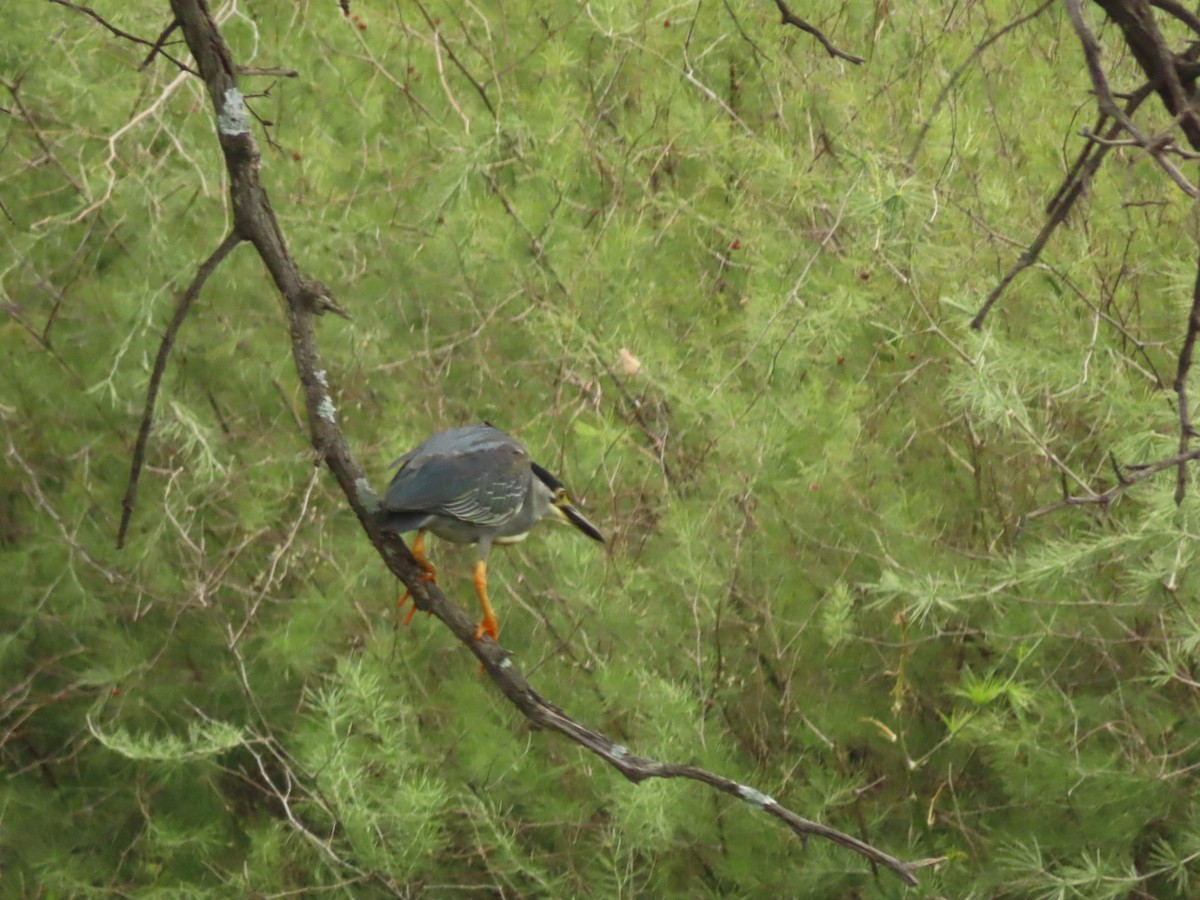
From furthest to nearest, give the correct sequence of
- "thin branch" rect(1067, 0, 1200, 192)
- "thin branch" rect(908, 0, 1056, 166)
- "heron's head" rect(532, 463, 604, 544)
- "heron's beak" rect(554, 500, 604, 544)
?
"heron's beak" rect(554, 500, 604, 544) < "heron's head" rect(532, 463, 604, 544) < "thin branch" rect(908, 0, 1056, 166) < "thin branch" rect(1067, 0, 1200, 192)

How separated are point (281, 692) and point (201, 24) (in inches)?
113

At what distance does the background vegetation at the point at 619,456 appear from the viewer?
10.8 feet

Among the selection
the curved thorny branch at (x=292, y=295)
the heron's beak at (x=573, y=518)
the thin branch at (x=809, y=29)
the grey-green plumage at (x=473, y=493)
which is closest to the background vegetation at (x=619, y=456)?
the heron's beak at (x=573, y=518)

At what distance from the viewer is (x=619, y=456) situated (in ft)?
11.8

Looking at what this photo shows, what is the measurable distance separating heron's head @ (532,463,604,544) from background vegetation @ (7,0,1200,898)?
396mm

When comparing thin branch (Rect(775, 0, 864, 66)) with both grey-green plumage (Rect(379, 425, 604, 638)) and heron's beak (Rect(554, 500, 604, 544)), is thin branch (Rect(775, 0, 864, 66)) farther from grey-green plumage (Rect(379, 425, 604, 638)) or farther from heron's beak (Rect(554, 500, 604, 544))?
heron's beak (Rect(554, 500, 604, 544))

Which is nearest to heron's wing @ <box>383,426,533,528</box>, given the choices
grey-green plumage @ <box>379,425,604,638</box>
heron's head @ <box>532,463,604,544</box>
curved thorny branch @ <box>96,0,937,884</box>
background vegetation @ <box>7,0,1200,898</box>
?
grey-green plumage @ <box>379,425,604,638</box>

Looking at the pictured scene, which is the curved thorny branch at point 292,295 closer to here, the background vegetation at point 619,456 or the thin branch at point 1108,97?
the thin branch at point 1108,97

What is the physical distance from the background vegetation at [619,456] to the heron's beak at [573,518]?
373 millimetres

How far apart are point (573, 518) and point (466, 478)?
588 millimetres

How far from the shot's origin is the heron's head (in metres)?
2.83

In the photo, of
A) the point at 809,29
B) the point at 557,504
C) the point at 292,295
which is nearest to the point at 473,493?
the point at 557,504

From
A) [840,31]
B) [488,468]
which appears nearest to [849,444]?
[488,468]

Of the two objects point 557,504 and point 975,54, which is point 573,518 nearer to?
point 557,504
